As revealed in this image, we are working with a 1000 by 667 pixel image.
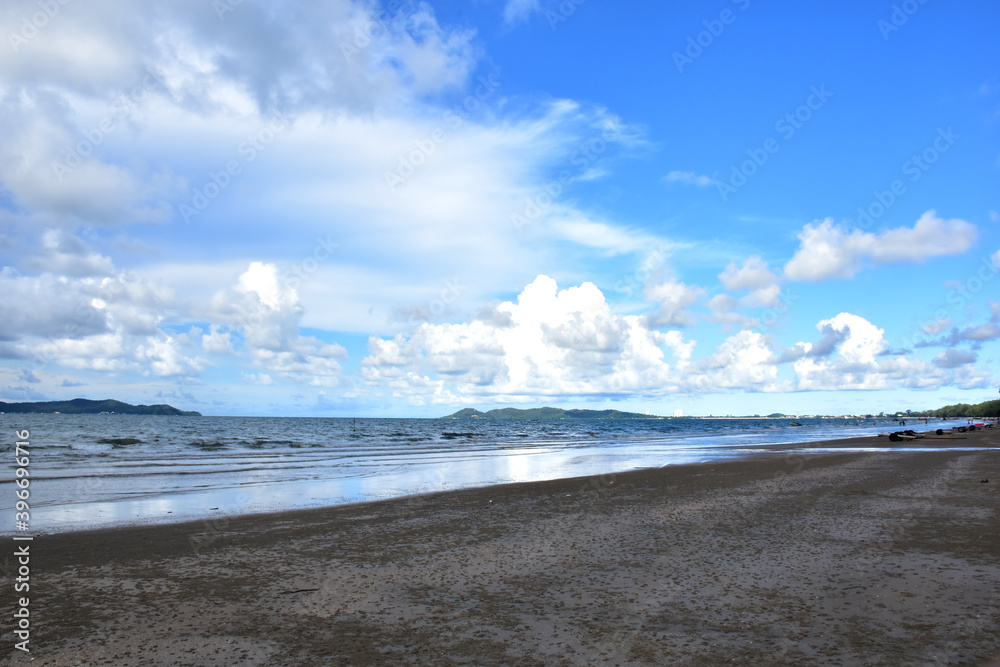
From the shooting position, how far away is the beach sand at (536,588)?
6535mm

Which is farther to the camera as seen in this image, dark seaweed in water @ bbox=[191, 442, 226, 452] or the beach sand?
dark seaweed in water @ bbox=[191, 442, 226, 452]

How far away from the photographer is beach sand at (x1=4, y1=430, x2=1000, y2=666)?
21.4ft

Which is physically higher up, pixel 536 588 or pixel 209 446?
pixel 536 588

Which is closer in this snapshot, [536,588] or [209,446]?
[536,588]

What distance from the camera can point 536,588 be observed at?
8773mm

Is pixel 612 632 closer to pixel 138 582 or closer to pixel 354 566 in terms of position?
pixel 354 566

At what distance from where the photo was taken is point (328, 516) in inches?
619

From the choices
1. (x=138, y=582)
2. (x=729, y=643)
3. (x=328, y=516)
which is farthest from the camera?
(x=328, y=516)

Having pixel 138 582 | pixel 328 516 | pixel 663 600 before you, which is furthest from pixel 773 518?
pixel 138 582

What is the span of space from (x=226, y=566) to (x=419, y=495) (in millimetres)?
9937

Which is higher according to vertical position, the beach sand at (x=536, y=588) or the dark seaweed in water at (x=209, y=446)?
the beach sand at (x=536, y=588)

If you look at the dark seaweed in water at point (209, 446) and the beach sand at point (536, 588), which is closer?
the beach sand at point (536, 588)

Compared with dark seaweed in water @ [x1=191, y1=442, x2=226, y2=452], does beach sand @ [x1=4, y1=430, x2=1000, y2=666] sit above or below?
above

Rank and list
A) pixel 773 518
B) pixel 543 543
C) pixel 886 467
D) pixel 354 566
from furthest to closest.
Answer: pixel 886 467, pixel 773 518, pixel 543 543, pixel 354 566
